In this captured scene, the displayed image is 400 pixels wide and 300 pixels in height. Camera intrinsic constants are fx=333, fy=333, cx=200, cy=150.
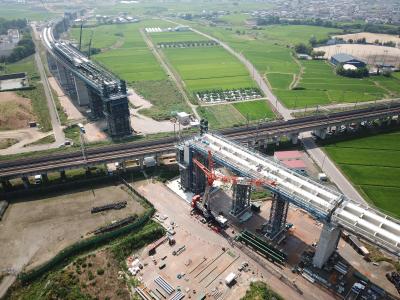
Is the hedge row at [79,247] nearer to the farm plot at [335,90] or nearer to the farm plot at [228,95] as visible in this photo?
the farm plot at [228,95]

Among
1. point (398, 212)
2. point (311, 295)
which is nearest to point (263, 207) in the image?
point (311, 295)

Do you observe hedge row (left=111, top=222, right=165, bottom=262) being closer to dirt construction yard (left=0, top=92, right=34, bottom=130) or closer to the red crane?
the red crane

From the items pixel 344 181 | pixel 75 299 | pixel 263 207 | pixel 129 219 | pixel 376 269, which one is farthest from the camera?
pixel 344 181

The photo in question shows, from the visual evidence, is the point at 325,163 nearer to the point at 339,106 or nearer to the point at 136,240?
the point at 339,106

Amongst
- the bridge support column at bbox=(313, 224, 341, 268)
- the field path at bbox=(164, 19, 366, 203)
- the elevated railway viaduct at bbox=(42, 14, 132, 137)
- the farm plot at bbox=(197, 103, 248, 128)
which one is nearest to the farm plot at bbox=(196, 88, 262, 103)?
the farm plot at bbox=(197, 103, 248, 128)

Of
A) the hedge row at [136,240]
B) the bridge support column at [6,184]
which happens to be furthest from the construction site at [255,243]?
the bridge support column at [6,184]

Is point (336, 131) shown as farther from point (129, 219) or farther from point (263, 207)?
point (129, 219)
